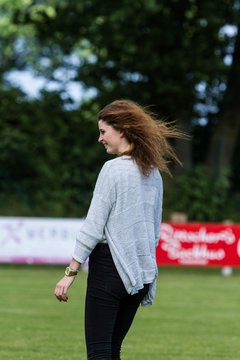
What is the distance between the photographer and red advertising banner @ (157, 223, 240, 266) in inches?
806

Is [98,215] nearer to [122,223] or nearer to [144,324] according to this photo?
[122,223]

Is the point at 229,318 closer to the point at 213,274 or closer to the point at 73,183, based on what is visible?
the point at 213,274

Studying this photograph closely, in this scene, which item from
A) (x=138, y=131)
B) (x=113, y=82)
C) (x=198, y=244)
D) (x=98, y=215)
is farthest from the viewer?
(x=113, y=82)

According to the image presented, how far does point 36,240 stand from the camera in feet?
67.7

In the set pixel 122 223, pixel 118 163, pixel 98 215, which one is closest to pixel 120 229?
pixel 122 223

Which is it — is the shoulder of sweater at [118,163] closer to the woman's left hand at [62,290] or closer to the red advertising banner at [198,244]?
the woman's left hand at [62,290]

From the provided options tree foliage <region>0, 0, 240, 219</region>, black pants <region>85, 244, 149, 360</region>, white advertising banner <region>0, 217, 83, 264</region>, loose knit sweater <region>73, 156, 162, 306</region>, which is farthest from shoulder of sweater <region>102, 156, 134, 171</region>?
tree foliage <region>0, 0, 240, 219</region>

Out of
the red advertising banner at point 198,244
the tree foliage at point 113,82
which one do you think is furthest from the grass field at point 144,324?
the tree foliage at point 113,82

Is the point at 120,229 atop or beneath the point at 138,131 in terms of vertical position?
beneath

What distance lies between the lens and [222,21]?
24.2 meters

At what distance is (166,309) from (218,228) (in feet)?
25.7

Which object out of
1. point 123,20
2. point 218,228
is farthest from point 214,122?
point 218,228

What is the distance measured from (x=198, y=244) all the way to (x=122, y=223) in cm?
1610

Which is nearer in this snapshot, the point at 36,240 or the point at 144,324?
the point at 144,324
